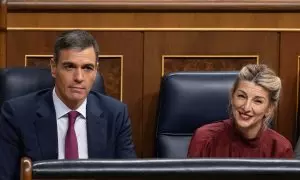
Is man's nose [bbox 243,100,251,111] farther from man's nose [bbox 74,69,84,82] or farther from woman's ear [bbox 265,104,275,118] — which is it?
man's nose [bbox 74,69,84,82]

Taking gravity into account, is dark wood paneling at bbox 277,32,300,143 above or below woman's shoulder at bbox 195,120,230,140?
above

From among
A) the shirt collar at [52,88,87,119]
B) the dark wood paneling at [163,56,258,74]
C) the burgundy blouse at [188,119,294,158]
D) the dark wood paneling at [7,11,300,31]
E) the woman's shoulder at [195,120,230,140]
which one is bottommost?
the burgundy blouse at [188,119,294,158]

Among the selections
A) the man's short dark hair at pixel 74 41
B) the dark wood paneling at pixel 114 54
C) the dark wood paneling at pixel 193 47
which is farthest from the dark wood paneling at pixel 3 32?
the man's short dark hair at pixel 74 41

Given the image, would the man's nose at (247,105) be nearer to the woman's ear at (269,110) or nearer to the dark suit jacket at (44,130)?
the woman's ear at (269,110)

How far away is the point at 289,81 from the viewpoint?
2605 mm

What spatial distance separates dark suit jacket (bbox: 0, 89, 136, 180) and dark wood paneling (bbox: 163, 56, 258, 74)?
66 cm

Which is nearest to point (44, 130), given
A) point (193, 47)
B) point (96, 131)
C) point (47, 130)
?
point (47, 130)

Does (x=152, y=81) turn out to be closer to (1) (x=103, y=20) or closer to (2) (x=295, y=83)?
(1) (x=103, y=20)

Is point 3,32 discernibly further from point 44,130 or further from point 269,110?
point 269,110

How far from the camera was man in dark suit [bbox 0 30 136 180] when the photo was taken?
177 cm

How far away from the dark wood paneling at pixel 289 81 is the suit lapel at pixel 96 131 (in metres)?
1.01

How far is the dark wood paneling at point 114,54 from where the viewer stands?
2516mm

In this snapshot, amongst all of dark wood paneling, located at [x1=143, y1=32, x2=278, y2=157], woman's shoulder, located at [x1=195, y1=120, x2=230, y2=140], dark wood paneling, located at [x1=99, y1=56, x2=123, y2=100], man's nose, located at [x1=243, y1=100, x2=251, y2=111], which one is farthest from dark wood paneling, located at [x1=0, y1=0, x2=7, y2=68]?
man's nose, located at [x1=243, y1=100, x2=251, y2=111]

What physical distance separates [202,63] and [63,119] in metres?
0.89
